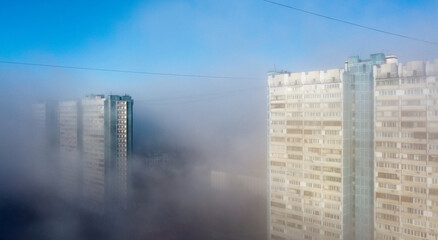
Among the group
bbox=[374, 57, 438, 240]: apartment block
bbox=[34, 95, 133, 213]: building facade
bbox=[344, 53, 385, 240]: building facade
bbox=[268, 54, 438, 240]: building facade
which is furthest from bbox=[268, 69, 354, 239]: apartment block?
bbox=[34, 95, 133, 213]: building facade

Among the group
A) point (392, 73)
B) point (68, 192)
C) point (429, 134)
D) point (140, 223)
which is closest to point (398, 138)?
point (429, 134)

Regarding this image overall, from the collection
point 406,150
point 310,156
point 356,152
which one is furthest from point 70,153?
point 406,150

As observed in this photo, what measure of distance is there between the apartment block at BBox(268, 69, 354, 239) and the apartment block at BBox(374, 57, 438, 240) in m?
0.69

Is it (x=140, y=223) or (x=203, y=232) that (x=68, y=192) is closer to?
(x=140, y=223)

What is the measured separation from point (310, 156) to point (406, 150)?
2.07 m

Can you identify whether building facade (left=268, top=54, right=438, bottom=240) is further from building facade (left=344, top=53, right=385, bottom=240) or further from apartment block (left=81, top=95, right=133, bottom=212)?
apartment block (left=81, top=95, right=133, bottom=212)

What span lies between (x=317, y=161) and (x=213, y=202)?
1021 cm

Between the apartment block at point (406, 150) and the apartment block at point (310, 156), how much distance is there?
69 centimetres

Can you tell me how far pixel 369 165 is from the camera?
7461 mm

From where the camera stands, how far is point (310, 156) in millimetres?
8266

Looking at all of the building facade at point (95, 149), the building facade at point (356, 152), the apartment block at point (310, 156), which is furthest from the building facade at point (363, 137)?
the building facade at point (95, 149)

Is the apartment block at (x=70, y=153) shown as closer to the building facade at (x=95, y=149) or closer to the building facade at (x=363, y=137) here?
the building facade at (x=95, y=149)

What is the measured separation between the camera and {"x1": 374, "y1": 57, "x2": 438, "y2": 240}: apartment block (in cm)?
652

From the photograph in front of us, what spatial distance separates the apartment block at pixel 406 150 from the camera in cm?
652
